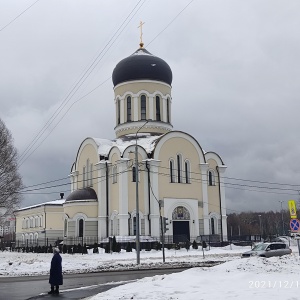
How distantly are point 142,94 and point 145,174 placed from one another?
912 centimetres

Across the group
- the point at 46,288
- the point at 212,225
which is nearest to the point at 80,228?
the point at 212,225

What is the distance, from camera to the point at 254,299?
8.88 m

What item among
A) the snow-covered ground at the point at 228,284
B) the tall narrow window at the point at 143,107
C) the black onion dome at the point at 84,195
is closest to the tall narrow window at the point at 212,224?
the black onion dome at the point at 84,195

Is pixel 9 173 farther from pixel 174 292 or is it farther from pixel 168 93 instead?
pixel 174 292

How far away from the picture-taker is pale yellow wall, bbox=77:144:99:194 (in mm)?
43438

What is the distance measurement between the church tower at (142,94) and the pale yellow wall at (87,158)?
11.8ft

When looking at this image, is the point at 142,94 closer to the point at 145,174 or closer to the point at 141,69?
the point at 141,69

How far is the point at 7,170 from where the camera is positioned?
3450cm

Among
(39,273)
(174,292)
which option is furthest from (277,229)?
(174,292)

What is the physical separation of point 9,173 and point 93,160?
427 inches

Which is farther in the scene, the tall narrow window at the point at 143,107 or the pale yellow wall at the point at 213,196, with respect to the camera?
the tall narrow window at the point at 143,107

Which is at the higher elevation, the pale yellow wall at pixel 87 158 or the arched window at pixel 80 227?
the pale yellow wall at pixel 87 158

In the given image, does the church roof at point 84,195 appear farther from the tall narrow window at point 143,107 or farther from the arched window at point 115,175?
the tall narrow window at point 143,107

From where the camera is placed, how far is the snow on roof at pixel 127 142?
42250 millimetres
